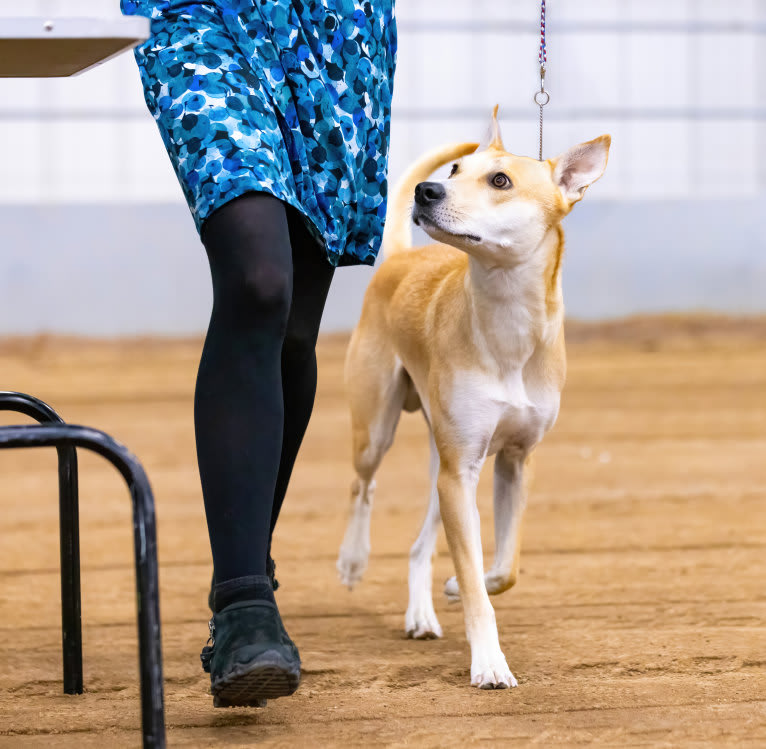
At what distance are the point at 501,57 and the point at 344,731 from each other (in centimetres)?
856

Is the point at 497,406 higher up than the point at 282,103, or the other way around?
the point at 282,103

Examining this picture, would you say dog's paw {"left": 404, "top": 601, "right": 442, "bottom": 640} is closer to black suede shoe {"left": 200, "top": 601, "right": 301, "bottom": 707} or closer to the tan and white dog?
the tan and white dog

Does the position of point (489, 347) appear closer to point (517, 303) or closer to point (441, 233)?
point (517, 303)

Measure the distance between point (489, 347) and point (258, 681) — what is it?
33.5 inches

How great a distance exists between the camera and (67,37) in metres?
1.22

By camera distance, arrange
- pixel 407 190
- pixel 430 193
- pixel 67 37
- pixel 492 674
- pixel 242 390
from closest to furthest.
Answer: pixel 67 37 < pixel 242 390 < pixel 492 674 < pixel 430 193 < pixel 407 190

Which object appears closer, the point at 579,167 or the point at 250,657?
the point at 250,657

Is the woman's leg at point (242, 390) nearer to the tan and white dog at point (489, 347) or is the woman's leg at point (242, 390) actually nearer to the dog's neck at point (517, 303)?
the tan and white dog at point (489, 347)

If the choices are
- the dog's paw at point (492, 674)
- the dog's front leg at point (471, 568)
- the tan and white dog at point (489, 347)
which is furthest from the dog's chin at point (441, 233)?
the dog's paw at point (492, 674)

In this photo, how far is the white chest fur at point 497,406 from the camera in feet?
6.88

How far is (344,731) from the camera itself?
65.1 inches

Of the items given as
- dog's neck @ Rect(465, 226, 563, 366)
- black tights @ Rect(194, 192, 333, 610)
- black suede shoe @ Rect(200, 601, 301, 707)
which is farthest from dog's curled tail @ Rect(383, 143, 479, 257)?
black suede shoe @ Rect(200, 601, 301, 707)

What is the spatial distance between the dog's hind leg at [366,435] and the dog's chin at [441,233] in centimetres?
56

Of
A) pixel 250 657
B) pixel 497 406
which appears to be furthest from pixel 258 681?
pixel 497 406
